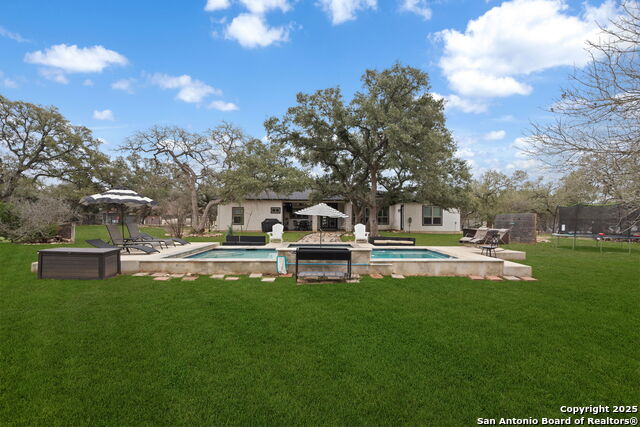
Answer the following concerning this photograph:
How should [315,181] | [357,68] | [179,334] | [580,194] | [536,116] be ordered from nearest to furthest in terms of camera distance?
[179,334]
[536,116]
[580,194]
[357,68]
[315,181]

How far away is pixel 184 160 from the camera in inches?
1098

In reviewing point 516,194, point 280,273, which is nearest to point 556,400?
point 280,273

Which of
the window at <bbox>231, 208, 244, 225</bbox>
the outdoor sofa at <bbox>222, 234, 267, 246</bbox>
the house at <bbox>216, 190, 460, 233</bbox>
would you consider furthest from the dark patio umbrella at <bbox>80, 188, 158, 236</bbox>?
the window at <bbox>231, 208, 244, 225</bbox>

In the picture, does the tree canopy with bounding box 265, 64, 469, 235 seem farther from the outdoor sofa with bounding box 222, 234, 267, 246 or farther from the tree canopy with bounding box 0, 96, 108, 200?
the tree canopy with bounding box 0, 96, 108, 200

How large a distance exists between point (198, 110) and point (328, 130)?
8.57 m

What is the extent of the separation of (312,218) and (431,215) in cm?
1067

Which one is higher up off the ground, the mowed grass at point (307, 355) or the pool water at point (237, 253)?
the pool water at point (237, 253)

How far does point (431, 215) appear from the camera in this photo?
28422 millimetres

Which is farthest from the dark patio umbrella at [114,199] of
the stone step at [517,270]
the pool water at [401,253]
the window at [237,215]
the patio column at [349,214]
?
the patio column at [349,214]

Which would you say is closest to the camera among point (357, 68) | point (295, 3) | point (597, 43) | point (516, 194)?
point (597, 43)

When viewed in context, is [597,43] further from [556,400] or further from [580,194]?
[556,400]

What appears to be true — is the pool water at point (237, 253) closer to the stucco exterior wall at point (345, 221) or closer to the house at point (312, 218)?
the stucco exterior wall at point (345, 221)

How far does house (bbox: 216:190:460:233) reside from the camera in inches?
1067

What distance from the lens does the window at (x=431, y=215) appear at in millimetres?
28359
